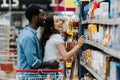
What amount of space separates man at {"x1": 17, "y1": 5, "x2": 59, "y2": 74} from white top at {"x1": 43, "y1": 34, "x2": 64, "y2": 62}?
0.09 m

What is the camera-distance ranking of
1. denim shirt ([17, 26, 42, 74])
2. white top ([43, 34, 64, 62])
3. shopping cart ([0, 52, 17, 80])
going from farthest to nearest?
shopping cart ([0, 52, 17, 80]) < white top ([43, 34, 64, 62]) < denim shirt ([17, 26, 42, 74])

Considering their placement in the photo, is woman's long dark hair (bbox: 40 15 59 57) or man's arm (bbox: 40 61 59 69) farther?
woman's long dark hair (bbox: 40 15 59 57)

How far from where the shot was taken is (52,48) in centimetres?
444

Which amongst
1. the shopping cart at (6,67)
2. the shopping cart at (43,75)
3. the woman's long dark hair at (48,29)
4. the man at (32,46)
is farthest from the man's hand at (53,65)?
the shopping cart at (6,67)

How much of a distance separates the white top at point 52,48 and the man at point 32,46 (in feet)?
0.30

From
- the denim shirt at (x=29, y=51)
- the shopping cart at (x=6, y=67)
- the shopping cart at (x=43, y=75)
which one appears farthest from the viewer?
the shopping cart at (x=6, y=67)

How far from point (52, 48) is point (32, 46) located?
1.25 ft

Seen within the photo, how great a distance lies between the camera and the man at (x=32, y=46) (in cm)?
412

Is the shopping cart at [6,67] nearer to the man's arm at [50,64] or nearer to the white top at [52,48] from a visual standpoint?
the white top at [52,48]

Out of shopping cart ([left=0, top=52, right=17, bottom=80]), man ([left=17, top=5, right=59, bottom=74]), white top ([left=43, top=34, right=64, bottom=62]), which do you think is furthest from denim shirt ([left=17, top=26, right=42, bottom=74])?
shopping cart ([left=0, top=52, right=17, bottom=80])

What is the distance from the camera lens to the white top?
4414 mm

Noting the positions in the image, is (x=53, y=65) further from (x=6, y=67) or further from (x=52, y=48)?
(x=6, y=67)

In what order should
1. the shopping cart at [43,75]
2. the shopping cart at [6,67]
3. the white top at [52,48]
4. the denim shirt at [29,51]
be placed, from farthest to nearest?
the shopping cart at [6,67] → the white top at [52,48] → the denim shirt at [29,51] → the shopping cart at [43,75]

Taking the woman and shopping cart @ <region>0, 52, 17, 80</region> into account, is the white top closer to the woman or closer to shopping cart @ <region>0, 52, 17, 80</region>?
the woman
